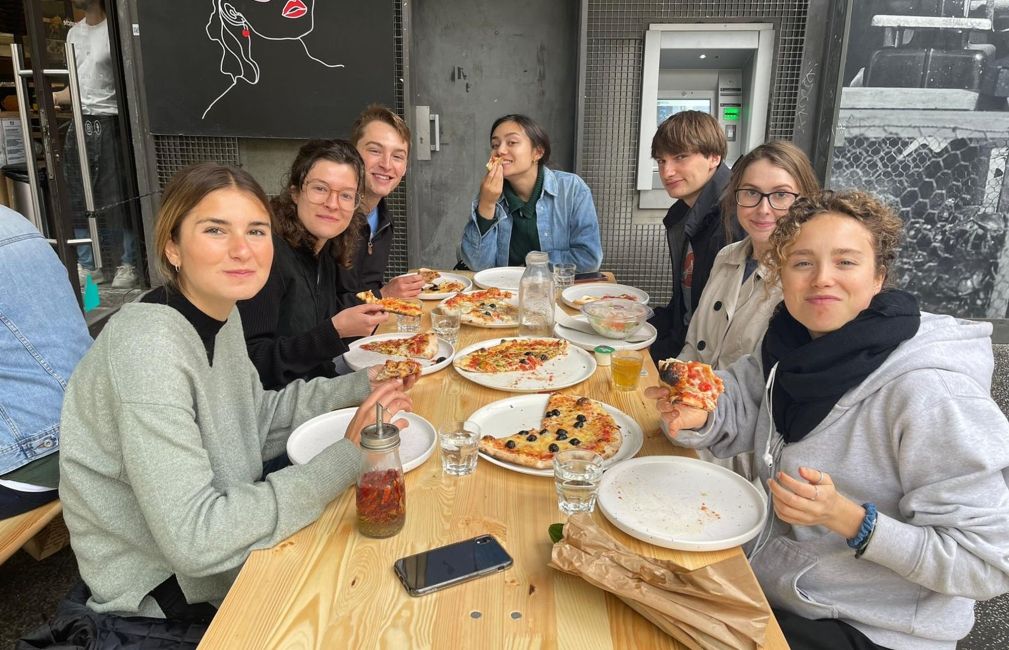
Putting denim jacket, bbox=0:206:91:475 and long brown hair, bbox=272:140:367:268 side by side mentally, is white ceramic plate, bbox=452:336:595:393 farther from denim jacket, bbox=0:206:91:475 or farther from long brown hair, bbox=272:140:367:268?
denim jacket, bbox=0:206:91:475

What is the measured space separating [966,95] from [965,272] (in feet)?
4.25

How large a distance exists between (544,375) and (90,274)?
4404mm

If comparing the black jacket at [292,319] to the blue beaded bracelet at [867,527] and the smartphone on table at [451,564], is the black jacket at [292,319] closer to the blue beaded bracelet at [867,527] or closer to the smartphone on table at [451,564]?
the smartphone on table at [451,564]

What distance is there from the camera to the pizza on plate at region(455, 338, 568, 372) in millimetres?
2184

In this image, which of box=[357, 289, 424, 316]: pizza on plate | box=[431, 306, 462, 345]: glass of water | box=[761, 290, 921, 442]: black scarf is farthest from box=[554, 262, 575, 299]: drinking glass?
box=[761, 290, 921, 442]: black scarf

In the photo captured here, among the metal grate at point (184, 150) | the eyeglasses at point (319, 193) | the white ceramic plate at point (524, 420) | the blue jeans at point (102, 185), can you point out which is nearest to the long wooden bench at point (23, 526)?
the white ceramic plate at point (524, 420)

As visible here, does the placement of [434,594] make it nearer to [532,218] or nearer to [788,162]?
[788,162]

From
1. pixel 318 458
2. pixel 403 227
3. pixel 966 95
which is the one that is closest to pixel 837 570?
pixel 318 458

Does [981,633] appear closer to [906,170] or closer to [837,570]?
[837,570]

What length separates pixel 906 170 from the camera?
5.03m

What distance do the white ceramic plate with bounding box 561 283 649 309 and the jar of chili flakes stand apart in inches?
76.4

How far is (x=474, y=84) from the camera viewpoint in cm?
540

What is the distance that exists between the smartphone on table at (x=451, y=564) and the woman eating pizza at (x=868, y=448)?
0.55 meters

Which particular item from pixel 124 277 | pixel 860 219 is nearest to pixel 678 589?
pixel 860 219
